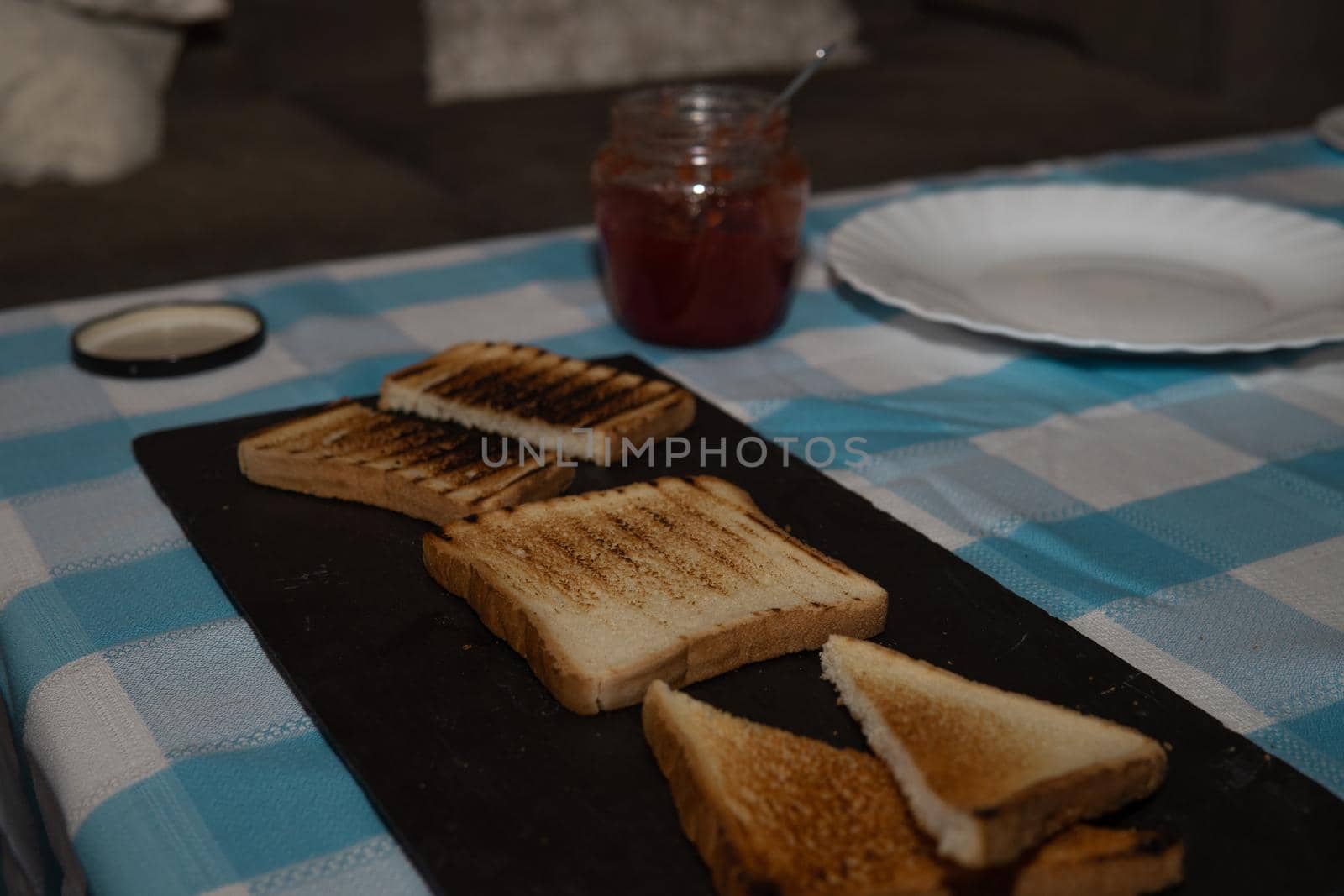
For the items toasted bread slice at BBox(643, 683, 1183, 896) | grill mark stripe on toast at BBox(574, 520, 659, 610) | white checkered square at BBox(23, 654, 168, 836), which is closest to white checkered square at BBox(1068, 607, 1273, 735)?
toasted bread slice at BBox(643, 683, 1183, 896)

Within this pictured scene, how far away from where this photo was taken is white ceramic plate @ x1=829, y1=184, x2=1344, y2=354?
4.92 feet

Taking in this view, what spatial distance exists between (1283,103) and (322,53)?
289cm

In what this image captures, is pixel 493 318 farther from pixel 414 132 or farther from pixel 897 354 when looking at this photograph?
pixel 414 132

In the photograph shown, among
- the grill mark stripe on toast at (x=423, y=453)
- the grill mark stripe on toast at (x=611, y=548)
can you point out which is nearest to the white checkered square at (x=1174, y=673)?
the grill mark stripe on toast at (x=611, y=548)

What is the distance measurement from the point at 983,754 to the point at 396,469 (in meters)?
0.61

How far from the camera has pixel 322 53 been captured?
3.05 m

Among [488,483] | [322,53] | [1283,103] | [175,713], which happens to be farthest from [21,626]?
[1283,103]

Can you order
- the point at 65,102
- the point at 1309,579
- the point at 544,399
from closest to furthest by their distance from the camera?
the point at 1309,579
the point at 544,399
the point at 65,102

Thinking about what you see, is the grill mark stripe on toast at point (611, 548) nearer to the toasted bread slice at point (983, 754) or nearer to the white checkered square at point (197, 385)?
the toasted bread slice at point (983, 754)

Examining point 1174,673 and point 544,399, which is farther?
point 544,399

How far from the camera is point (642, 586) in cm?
104

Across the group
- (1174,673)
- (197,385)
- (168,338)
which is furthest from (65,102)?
(1174,673)

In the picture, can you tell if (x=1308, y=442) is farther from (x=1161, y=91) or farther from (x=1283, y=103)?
(x=1283, y=103)

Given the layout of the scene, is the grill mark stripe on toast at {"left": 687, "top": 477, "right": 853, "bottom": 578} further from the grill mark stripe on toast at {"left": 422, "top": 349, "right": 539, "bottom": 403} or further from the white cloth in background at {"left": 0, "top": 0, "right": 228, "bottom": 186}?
the white cloth in background at {"left": 0, "top": 0, "right": 228, "bottom": 186}
